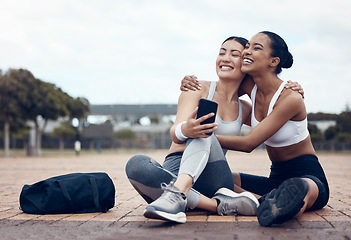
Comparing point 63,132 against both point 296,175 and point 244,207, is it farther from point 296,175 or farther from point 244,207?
point 244,207

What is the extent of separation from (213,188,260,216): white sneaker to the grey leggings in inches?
3.2

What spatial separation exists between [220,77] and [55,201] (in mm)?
1634

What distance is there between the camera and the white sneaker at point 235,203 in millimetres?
3174

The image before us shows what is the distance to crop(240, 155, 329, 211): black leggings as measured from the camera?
11.0ft

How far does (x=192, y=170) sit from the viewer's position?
2957 mm

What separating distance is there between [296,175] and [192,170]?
0.95 metres

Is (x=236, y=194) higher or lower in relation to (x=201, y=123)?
lower

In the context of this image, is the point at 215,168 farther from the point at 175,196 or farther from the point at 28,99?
the point at 28,99

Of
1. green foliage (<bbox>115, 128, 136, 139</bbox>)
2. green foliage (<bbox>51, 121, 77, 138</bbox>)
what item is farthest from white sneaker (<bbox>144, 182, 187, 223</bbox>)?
green foliage (<bbox>115, 128, 136, 139</bbox>)

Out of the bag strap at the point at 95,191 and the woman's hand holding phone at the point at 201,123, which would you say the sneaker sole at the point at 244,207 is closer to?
the woman's hand holding phone at the point at 201,123

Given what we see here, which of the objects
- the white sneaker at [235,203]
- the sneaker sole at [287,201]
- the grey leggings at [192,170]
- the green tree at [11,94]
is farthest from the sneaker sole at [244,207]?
the green tree at [11,94]

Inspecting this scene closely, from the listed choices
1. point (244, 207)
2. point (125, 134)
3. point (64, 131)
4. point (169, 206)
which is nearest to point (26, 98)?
point (64, 131)

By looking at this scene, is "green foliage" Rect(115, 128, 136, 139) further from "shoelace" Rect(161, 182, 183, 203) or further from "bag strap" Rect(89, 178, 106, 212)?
"shoelace" Rect(161, 182, 183, 203)

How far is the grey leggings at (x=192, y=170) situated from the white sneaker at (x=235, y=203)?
80 millimetres
